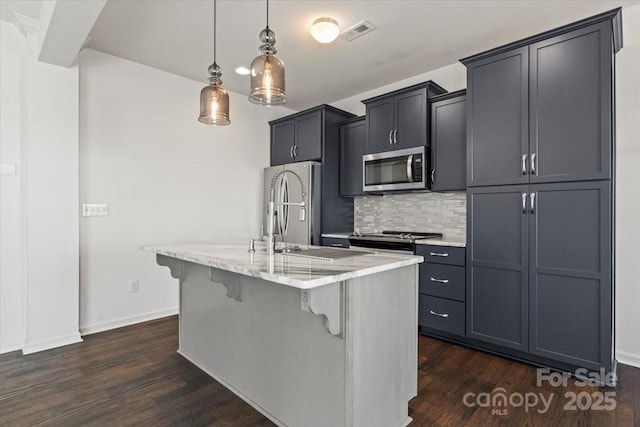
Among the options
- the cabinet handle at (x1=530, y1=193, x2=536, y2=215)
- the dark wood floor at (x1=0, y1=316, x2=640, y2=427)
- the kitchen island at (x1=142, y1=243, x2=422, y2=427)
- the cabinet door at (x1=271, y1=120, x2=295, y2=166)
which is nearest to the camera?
the kitchen island at (x1=142, y1=243, x2=422, y2=427)

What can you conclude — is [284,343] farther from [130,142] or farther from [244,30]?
[130,142]

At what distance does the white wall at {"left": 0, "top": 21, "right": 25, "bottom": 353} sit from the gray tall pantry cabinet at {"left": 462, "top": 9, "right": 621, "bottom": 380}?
363cm

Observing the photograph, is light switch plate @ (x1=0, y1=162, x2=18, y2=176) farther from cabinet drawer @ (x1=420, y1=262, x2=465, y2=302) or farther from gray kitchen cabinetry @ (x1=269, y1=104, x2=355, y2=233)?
cabinet drawer @ (x1=420, y1=262, x2=465, y2=302)

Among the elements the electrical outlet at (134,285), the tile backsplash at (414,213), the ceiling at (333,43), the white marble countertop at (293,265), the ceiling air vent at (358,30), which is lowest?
the electrical outlet at (134,285)

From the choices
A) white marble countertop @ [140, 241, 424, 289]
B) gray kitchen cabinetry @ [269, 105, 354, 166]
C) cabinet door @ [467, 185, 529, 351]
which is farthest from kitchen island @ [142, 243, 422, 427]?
gray kitchen cabinetry @ [269, 105, 354, 166]

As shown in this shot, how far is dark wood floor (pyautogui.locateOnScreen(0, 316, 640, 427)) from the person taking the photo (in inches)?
72.6

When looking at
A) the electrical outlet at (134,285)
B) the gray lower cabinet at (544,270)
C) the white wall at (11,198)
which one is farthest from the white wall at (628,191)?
the white wall at (11,198)

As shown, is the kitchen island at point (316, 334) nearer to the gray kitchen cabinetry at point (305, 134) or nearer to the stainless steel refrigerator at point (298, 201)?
the stainless steel refrigerator at point (298, 201)

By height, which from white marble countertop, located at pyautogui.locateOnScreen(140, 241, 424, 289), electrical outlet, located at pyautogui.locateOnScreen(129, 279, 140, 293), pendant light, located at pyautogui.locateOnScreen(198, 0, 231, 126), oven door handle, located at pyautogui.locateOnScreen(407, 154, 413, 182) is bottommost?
electrical outlet, located at pyautogui.locateOnScreen(129, 279, 140, 293)

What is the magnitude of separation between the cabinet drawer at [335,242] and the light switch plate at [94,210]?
7.27 feet

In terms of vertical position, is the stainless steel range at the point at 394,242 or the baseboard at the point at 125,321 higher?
the stainless steel range at the point at 394,242

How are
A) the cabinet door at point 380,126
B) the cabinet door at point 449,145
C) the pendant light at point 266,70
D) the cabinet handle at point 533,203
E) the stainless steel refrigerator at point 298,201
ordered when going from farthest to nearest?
the stainless steel refrigerator at point 298,201
the cabinet door at point 380,126
the cabinet door at point 449,145
the cabinet handle at point 533,203
the pendant light at point 266,70

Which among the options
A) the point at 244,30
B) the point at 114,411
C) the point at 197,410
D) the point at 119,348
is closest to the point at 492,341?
the point at 197,410

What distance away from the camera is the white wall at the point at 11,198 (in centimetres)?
269
